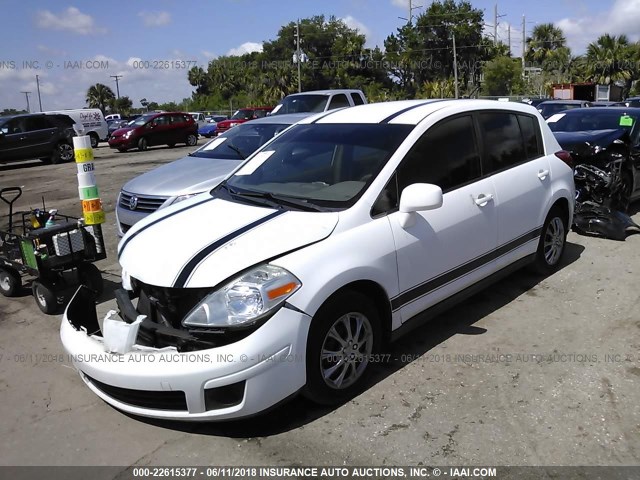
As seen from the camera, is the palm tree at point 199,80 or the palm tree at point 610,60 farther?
the palm tree at point 199,80

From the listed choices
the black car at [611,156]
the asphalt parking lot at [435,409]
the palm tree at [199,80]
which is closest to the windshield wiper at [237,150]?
the asphalt parking lot at [435,409]

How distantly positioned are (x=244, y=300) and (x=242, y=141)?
17.5ft

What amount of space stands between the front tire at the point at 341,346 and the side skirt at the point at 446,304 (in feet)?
0.77

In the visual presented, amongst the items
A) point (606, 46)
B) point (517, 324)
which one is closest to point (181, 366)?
point (517, 324)

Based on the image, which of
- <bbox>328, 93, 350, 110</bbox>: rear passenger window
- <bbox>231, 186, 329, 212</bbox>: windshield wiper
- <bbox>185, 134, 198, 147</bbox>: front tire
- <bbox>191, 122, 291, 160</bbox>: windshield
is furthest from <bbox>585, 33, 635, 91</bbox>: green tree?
<bbox>231, 186, 329, 212</bbox>: windshield wiper

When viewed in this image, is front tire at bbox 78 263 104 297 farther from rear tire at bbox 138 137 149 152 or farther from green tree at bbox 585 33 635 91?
green tree at bbox 585 33 635 91

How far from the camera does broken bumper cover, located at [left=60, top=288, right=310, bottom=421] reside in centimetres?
293

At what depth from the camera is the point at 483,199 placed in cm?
435

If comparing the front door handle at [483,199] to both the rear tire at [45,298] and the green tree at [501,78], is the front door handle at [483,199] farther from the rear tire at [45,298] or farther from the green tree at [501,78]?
the green tree at [501,78]

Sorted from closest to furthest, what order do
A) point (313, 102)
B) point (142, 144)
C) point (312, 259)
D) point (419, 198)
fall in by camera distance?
point (312, 259), point (419, 198), point (313, 102), point (142, 144)

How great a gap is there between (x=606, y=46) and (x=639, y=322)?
164 feet

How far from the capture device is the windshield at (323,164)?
3.81 meters

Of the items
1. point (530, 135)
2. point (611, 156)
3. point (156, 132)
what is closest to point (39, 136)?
point (156, 132)

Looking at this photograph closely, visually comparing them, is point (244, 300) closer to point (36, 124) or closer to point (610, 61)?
point (36, 124)
